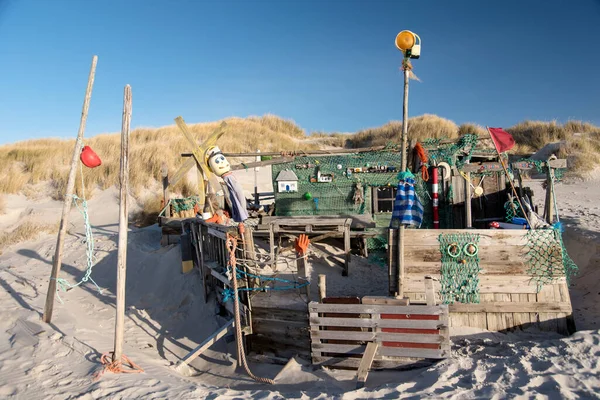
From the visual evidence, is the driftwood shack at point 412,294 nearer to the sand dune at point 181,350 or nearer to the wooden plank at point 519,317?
the wooden plank at point 519,317

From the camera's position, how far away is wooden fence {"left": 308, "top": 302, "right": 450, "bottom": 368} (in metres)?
6.52

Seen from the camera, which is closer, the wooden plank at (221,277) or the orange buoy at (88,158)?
the orange buoy at (88,158)

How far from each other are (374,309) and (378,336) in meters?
0.41

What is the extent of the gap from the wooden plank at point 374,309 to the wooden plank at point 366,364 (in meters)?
0.51

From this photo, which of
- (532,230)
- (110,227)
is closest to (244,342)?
(532,230)

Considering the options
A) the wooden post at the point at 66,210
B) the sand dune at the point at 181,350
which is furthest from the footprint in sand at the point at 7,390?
the wooden post at the point at 66,210

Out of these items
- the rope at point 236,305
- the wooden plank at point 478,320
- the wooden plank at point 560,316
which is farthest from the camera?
the wooden plank at point 478,320

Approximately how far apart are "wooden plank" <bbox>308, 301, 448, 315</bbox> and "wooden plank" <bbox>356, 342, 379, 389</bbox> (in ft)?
1.67

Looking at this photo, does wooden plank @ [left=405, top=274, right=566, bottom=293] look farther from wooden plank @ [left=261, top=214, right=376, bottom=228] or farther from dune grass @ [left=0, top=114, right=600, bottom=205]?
dune grass @ [left=0, top=114, right=600, bottom=205]

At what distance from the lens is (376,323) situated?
22.3 ft

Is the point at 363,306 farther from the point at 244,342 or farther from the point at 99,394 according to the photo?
the point at 99,394

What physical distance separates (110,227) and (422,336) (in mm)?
13779

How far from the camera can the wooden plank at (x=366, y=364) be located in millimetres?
6137

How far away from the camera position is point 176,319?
1018cm
